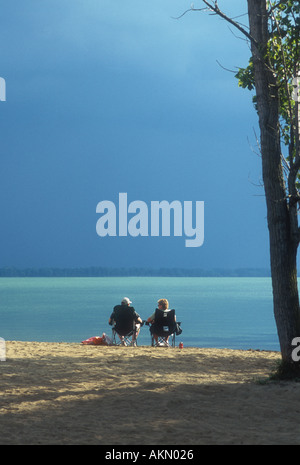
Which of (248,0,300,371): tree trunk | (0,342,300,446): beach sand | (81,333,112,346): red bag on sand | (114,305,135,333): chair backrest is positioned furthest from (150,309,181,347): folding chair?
(248,0,300,371): tree trunk

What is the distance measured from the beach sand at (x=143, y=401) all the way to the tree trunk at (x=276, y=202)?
0.98m

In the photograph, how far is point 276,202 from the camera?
9.35 m

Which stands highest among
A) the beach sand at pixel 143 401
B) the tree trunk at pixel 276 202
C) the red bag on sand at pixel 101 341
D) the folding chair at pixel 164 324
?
the tree trunk at pixel 276 202

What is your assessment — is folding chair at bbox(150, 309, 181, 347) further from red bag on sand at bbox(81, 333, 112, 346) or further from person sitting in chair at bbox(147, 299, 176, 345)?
red bag on sand at bbox(81, 333, 112, 346)

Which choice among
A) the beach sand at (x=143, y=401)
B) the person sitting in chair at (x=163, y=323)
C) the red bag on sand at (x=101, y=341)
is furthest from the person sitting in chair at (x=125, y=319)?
the beach sand at (x=143, y=401)

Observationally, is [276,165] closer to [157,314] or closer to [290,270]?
[290,270]

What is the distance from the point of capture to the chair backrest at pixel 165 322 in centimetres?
1388

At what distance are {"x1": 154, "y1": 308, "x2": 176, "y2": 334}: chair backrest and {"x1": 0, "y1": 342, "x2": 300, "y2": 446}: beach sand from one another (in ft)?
7.87

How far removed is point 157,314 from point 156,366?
141 inches

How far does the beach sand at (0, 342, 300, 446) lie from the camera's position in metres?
6.47

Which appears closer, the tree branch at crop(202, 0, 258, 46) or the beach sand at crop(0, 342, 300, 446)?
the beach sand at crop(0, 342, 300, 446)

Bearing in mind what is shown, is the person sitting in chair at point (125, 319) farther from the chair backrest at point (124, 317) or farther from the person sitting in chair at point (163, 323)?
the person sitting in chair at point (163, 323)

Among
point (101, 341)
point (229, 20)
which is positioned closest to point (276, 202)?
point (229, 20)
